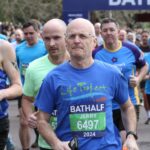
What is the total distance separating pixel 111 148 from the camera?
5.01 m

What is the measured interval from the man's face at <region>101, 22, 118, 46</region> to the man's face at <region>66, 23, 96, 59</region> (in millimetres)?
3672

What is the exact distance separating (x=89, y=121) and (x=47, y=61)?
1.32 metres

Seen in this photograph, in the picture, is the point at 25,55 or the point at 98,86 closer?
the point at 98,86

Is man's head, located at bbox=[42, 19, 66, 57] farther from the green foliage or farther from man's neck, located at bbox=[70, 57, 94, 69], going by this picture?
the green foliage

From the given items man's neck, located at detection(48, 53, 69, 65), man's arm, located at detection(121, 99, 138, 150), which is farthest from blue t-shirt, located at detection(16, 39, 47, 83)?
man's arm, located at detection(121, 99, 138, 150)

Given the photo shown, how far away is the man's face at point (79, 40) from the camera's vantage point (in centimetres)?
491

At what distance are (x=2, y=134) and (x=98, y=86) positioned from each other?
69.9 inches

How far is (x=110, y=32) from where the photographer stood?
28.5 feet

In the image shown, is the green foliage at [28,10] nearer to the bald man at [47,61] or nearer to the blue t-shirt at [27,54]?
the blue t-shirt at [27,54]

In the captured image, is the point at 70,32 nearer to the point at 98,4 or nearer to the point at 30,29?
the point at 30,29

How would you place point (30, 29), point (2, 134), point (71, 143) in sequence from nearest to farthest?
point (71, 143) → point (2, 134) → point (30, 29)

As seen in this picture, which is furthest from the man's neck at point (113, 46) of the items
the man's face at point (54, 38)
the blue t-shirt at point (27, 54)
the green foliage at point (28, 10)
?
the green foliage at point (28, 10)

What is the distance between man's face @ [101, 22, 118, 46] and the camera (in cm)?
868

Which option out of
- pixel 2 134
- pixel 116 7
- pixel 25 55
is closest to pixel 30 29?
pixel 25 55
